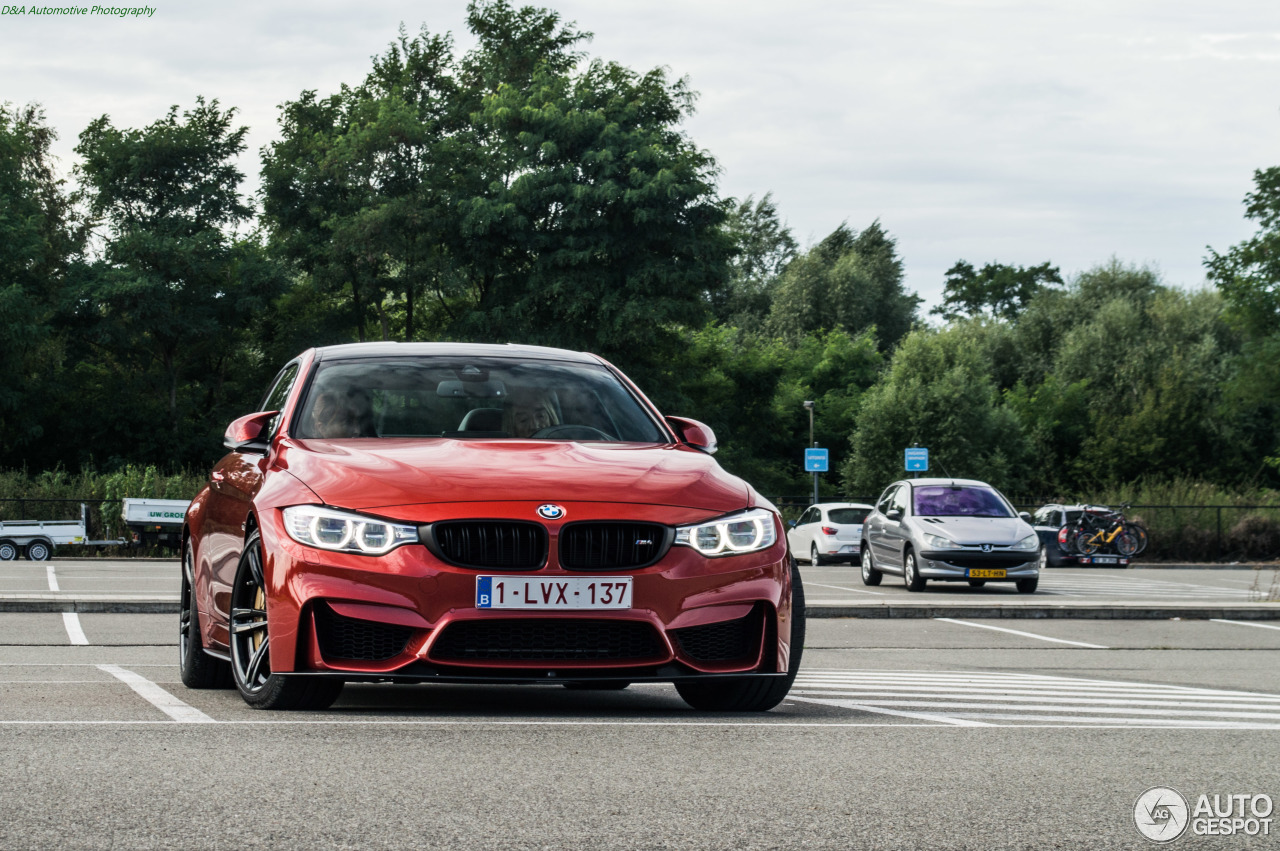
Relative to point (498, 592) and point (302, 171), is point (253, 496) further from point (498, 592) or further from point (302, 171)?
point (302, 171)

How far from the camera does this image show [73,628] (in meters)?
14.0

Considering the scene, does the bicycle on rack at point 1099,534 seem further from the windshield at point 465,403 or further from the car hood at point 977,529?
the windshield at point 465,403

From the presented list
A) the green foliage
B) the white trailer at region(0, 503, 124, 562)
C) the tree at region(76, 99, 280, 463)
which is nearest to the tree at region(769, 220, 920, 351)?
the green foliage

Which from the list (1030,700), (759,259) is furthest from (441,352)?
(759,259)

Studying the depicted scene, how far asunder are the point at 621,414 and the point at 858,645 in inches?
252

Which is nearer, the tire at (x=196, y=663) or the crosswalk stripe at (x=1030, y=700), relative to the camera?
the crosswalk stripe at (x=1030, y=700)

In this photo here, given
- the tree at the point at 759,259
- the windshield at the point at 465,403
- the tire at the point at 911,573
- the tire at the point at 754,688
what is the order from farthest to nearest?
the tree at the point at 759,259 → the tire at the point at 911,573 → the windshield at the point at 465,403 → the tire at the point at 754,688

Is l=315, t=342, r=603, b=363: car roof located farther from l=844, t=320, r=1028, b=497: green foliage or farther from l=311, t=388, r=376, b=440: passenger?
l=844, t=320, r=1028, b=497: green foliage

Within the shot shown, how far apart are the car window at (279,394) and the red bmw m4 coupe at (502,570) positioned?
37 centimetres

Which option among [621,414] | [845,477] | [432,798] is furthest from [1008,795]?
[845,477]

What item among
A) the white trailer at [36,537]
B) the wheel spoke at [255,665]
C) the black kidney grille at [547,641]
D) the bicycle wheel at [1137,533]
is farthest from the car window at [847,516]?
the black kidney grille at [547,641]

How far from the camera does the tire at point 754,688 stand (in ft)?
22.5

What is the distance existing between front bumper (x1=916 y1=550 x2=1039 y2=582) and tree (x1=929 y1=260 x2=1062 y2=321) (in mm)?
74005

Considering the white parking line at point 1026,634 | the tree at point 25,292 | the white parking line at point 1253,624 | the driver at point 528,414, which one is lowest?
the white parking line at point 1253,624
